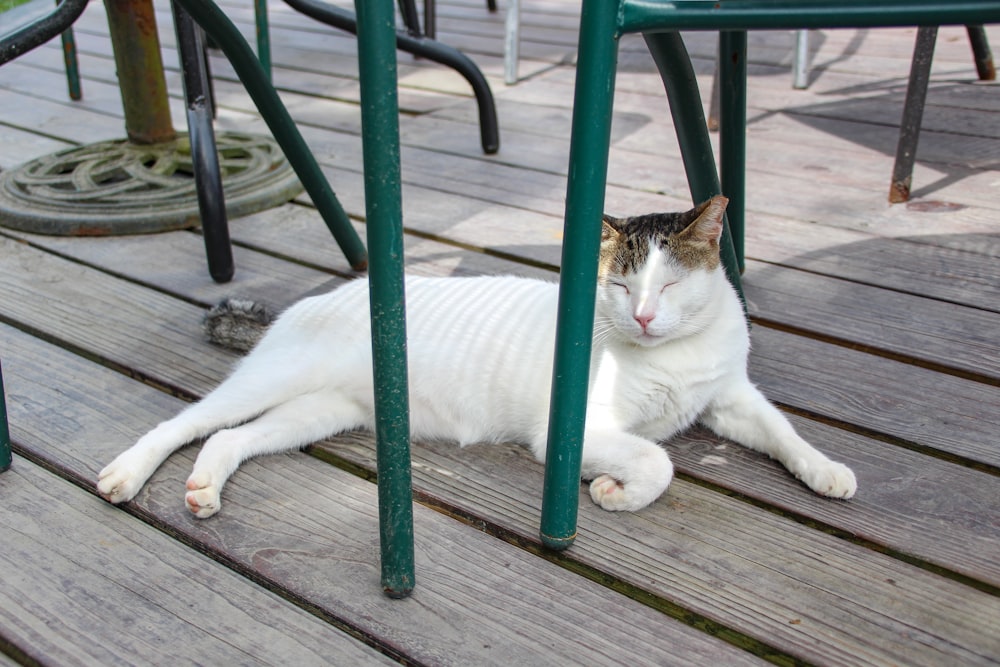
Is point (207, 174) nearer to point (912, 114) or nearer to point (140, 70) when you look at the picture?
point (140, 70)

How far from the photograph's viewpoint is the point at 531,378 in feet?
4.99

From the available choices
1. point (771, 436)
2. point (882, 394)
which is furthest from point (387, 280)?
point (882, 394)

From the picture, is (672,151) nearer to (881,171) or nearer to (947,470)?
Answer: (881,171)

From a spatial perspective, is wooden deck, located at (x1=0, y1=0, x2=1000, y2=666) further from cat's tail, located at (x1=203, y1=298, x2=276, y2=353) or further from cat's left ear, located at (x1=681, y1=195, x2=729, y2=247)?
cat's left ear, located at (x1=681, y1=195, x2=729, y2=247)

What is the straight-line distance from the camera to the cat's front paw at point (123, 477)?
4.33 ft

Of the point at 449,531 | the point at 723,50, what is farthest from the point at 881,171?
the point at 449,531

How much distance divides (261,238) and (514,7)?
66.3 inches

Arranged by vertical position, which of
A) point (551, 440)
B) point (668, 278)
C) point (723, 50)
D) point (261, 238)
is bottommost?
point (261, 238)

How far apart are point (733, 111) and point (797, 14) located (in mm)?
976

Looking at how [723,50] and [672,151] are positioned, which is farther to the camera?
[672,151]

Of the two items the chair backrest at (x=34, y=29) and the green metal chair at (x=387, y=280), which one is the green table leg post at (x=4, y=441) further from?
the green metal chair at (x=387, y=280)

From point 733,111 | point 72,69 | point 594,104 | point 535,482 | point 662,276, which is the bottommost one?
point 535,482

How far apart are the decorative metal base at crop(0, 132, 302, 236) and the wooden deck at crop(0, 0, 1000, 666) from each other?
6 cm

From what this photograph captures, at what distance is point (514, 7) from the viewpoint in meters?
3.48
